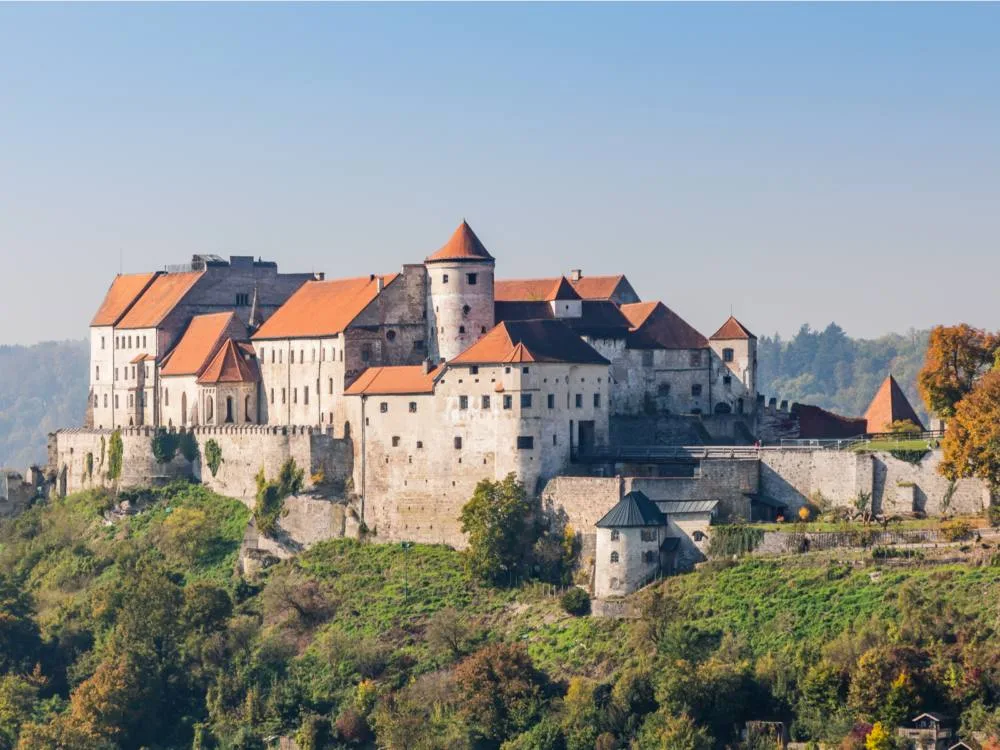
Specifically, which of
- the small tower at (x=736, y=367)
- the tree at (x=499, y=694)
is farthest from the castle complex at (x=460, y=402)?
the tree at (x=499, y=694)

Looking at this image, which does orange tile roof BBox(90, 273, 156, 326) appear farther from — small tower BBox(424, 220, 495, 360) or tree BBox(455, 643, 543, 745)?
tree BBox(455, 643, 543, 745)

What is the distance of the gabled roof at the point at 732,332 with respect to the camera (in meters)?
96.9

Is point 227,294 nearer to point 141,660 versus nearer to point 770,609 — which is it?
point 141,660

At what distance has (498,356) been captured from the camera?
87812 millimetres

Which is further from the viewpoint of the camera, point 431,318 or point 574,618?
point 431,318

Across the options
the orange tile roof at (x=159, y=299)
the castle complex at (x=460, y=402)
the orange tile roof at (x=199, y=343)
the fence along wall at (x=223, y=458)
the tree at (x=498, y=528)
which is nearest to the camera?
the castle complex at (x=460, y=402)

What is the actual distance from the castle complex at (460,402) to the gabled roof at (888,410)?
13 centimetres

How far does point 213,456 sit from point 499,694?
28700mm

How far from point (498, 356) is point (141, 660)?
56.4 ft

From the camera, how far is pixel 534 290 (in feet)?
326

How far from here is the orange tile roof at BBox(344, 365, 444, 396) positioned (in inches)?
3597

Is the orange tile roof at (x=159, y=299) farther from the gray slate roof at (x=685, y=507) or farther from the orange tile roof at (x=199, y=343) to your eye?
the gray slate roof at (x=685, y=507)

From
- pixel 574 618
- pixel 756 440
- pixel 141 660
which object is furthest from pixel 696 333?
pixel 141 660

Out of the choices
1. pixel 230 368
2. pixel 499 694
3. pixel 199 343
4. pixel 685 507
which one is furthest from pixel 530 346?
pixel 199 343
